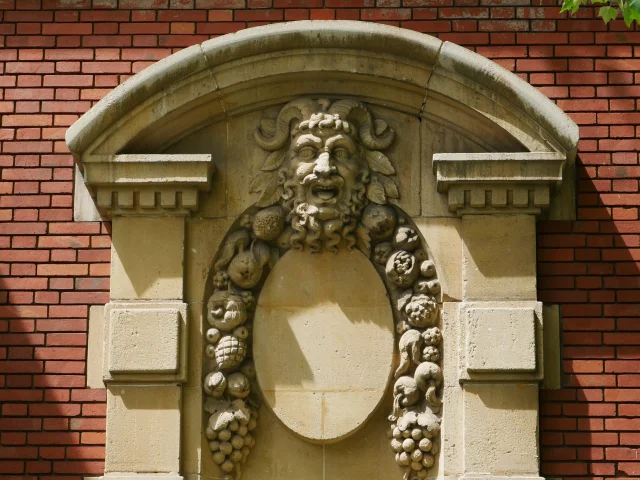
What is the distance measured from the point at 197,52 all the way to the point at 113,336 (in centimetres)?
187

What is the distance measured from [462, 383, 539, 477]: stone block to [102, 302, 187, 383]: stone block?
71.0 inches

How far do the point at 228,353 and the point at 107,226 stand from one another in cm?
117

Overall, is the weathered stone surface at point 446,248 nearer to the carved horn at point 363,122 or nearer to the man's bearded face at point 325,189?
the man's bearded face at point 325,189

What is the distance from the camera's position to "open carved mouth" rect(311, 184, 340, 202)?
10.3 meters

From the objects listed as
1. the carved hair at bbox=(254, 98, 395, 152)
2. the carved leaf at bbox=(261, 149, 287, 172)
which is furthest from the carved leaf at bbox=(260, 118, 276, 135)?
the carved leaf at bbox=(261, 149, 287, 172)

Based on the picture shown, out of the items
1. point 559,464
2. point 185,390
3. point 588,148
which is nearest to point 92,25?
point 185,390

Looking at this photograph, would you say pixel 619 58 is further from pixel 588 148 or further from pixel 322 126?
pixel 322 126

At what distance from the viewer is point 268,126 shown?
1056 cm

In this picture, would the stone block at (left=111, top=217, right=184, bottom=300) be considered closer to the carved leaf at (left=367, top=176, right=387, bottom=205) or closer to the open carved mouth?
the open carved mouth

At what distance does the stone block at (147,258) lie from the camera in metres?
10.2

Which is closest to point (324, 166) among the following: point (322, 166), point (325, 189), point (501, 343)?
point (322, 166)

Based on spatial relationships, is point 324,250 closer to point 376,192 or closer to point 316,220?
point 316,220

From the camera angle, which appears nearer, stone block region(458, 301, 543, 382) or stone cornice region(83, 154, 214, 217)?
stone block region(458, 301, 543, 382)

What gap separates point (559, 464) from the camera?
32.8 feet
